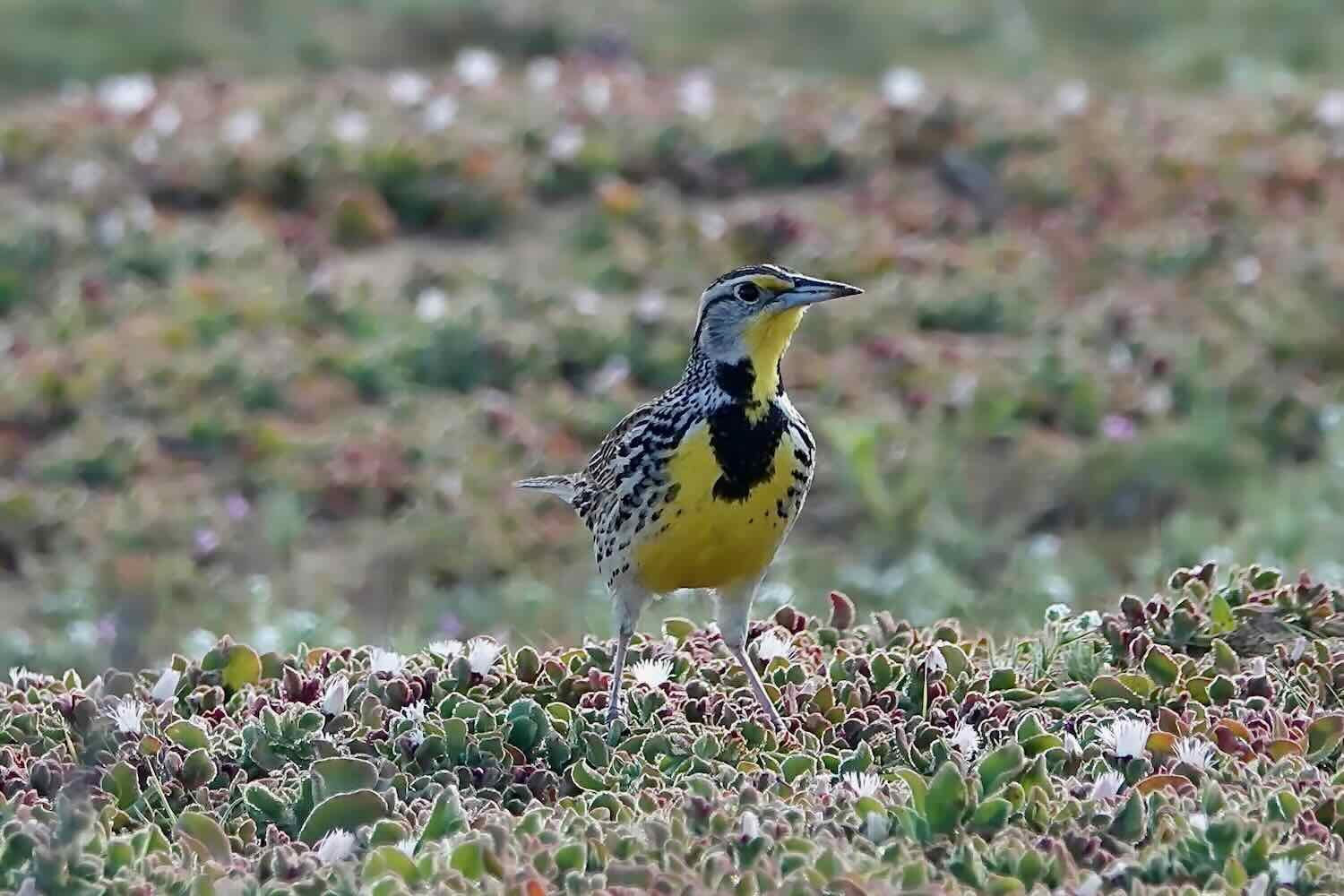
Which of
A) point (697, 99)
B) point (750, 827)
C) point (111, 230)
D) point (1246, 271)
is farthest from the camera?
point (697, 99)

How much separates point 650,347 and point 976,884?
673 centimetres

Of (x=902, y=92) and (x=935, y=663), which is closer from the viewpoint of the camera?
(x=935, y=663)

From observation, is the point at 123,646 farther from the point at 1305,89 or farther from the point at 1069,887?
the point at 1305,89

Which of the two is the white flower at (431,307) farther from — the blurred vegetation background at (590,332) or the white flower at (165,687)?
the white flower at (165,687)

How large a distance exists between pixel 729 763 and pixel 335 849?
1.09 m

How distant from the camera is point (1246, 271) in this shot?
11.6 metres

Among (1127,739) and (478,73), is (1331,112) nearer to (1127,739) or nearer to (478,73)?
(478,73)

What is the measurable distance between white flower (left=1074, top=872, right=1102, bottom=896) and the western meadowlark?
1.39m

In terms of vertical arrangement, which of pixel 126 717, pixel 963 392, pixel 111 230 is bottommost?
pixel 126 717

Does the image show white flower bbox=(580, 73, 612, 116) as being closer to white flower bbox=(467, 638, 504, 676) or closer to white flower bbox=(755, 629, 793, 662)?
white flower bbox=(755, 629, 793, 662)

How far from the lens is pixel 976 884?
4.36 meters

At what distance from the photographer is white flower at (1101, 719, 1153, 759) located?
500 cm

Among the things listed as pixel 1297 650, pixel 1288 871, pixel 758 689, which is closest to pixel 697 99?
pixel 1297 650

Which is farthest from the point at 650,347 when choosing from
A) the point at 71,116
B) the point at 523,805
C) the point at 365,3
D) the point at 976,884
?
the point at 365,3
